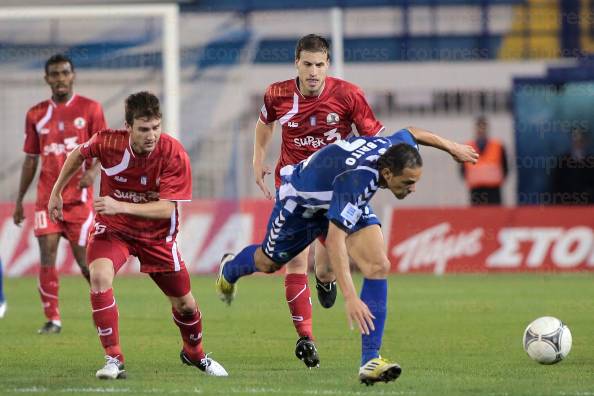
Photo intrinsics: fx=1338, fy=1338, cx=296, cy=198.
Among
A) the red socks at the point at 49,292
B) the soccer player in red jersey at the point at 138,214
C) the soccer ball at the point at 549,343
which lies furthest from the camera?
the red socks at the point at 49,292

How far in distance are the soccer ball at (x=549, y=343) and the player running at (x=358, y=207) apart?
1.39 m

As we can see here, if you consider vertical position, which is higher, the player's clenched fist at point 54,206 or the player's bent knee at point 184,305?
the player's clenched fist at point 54,206

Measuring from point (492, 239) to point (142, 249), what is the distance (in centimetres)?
1067

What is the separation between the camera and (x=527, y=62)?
24406mm

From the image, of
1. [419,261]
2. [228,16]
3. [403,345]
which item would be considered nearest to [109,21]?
[228,16]

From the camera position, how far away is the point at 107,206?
23.9 feet

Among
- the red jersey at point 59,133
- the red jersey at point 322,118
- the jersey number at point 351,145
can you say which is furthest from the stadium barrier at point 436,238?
the jersey number at point 351,145

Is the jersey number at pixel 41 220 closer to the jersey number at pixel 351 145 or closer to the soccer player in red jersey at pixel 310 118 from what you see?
the soccer player in red jersey at pixel 310 118

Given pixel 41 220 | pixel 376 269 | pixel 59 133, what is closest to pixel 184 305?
pixel 376 269

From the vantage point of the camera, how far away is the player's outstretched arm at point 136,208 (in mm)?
7285

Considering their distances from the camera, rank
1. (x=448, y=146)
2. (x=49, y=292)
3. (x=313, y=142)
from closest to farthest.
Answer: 1. (x=448, y=146)
2. (x=313, y=142)
3. (x=49, y=292)

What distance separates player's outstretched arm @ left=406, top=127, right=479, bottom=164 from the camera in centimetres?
768

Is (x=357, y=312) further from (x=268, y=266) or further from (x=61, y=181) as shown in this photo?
(x=61, y=181)

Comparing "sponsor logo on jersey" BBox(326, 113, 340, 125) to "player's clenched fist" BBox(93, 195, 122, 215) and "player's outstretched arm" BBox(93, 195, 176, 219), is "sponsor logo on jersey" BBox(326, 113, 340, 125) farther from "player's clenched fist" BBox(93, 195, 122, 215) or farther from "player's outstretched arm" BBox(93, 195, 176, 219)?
"player's clenched fist" BBox(93, 195, 122, 215)
